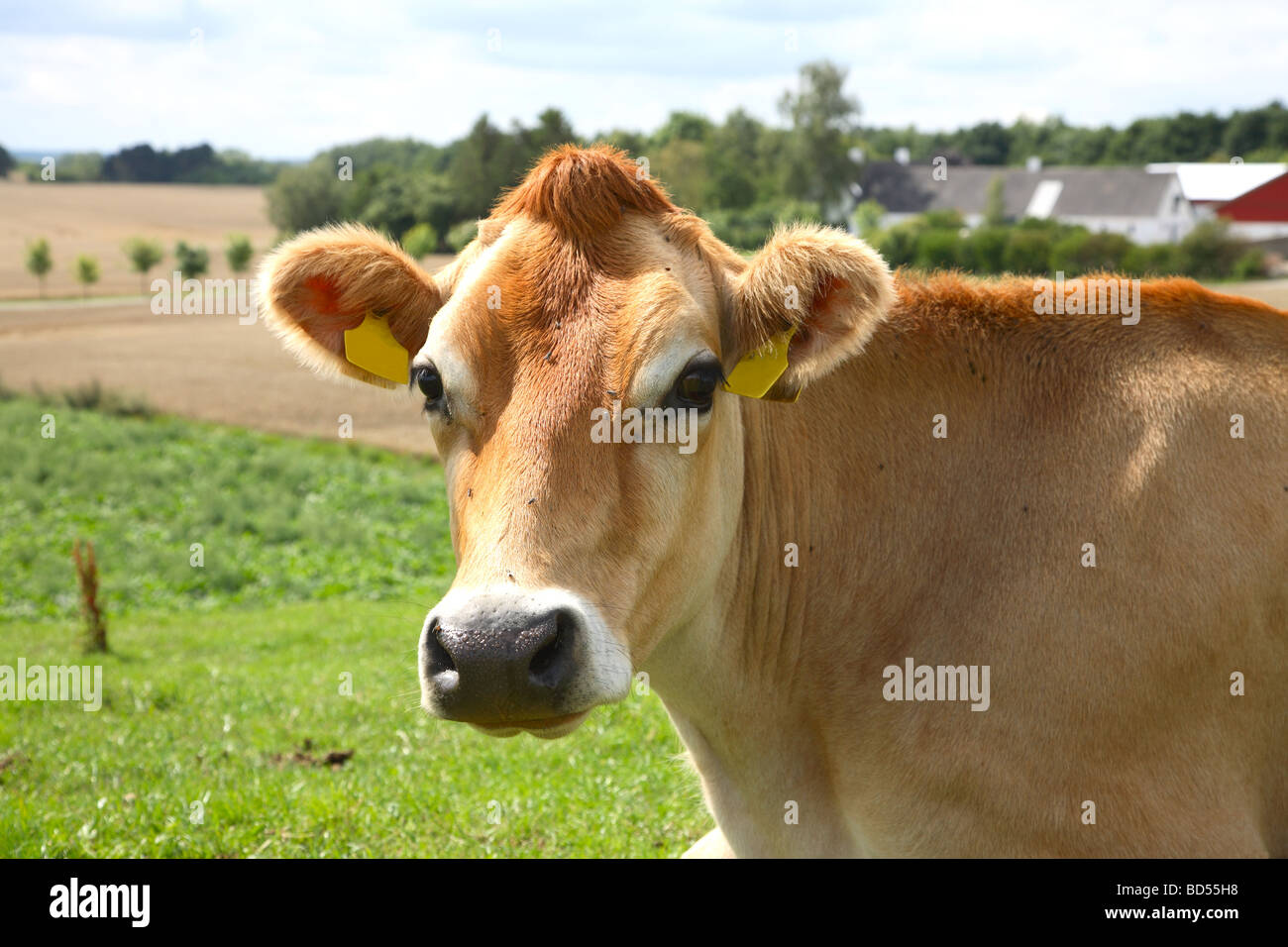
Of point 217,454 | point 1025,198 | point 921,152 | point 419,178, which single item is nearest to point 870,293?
point 217,454

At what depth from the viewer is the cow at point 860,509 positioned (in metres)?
3.53

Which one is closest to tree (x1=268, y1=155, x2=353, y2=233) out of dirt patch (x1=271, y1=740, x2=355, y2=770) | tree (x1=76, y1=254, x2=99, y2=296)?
tree (x1=76, y1=254, x2=99, y2=296)

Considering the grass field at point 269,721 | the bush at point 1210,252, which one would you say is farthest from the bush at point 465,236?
the bush at point 1210,252

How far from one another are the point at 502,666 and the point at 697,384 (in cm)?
118

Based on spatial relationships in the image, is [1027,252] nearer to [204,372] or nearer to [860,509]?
[204,372]

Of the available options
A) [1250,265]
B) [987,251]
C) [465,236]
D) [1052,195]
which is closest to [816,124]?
[1052,195]

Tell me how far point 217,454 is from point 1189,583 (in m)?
24.1

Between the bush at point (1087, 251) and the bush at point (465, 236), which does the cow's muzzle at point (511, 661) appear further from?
the bush at point (1087, 251)

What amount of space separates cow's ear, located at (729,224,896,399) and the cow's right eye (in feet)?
3.44

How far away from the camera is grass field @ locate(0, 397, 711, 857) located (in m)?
6.09

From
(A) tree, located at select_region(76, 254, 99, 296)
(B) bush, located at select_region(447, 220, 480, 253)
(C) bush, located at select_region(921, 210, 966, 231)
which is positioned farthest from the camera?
(C) bush, located at select_region(921, 210, 966, 231)

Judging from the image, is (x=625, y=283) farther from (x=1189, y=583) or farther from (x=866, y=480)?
(x=1189, y=583)

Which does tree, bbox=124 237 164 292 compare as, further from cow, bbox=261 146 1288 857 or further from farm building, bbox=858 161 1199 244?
cow, bbox=261 146 1288 857
